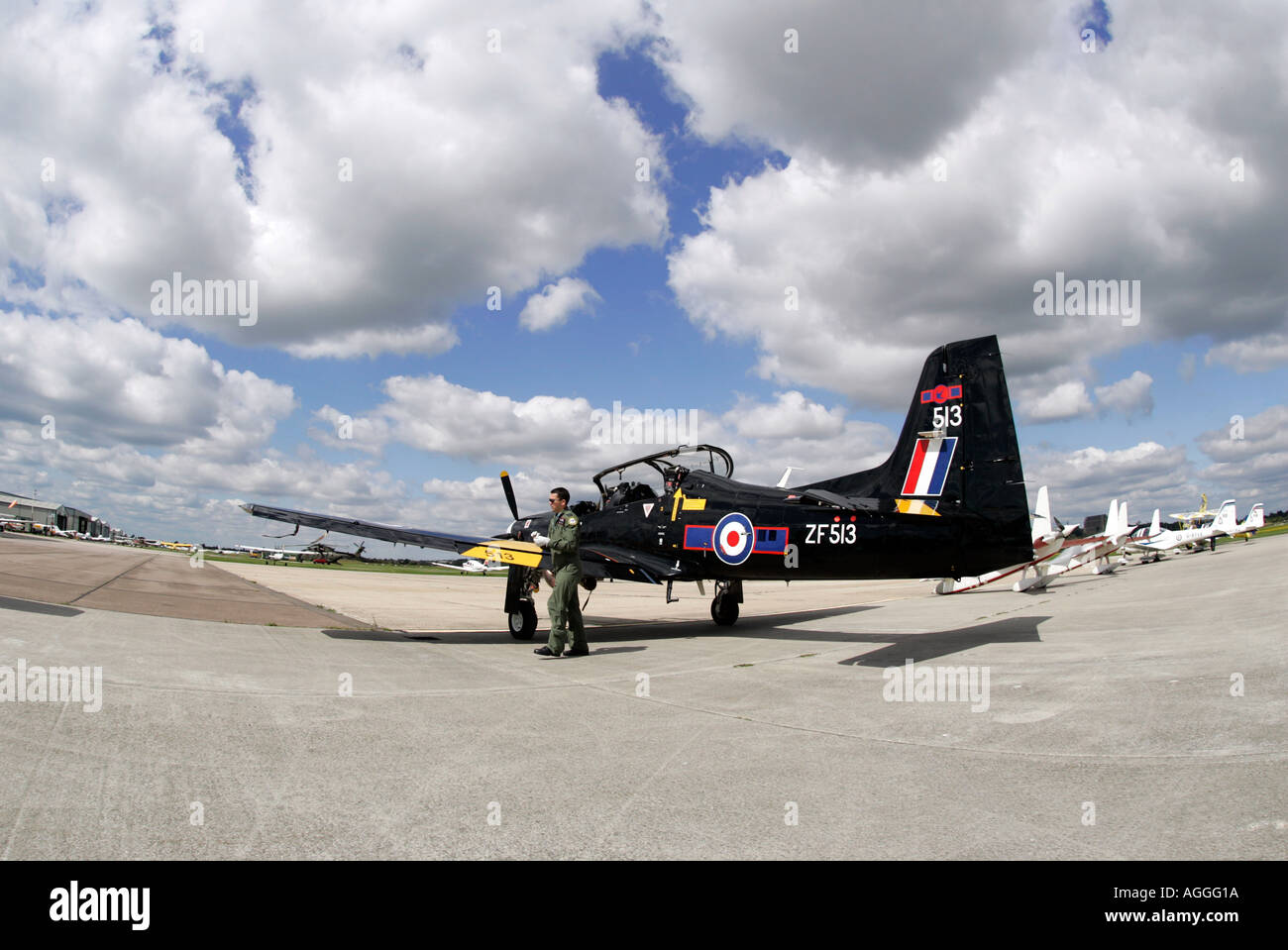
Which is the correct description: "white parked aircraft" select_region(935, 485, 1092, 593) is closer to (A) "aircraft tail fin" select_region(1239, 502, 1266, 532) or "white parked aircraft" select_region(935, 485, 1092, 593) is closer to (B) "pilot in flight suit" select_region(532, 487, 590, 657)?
(B) "pilot in flight suit" select_region(532, 487, 590, 657)

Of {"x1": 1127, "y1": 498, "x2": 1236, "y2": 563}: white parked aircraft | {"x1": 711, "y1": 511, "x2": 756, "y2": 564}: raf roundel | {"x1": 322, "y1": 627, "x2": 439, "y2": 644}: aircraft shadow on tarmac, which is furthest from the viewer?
{"x1": 1127, "y1": 498, "x2": 1236, "y2": 563}: white parked aircraft

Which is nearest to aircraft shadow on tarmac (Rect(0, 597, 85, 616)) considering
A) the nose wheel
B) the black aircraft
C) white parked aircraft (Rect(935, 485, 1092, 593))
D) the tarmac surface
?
the tarmac surface

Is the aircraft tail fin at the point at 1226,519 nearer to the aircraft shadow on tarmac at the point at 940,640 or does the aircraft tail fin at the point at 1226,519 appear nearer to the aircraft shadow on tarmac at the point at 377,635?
the aircraft shadow on tarmac at the point at 940,640

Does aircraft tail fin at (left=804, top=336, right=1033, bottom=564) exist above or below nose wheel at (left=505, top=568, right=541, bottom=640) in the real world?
above

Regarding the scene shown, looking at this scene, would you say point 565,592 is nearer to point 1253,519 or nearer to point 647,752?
point 647,752

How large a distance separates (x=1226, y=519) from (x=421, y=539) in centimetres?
6243

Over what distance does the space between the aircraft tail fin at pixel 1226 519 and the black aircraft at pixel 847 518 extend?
5550 cm

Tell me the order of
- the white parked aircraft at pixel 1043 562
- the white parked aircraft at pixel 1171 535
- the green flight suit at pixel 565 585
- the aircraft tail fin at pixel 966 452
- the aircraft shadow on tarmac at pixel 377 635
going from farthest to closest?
the white parked aircraft at pixel 1171 535 < the white parked aircraft at pixel 1043 562 < the aircraft shadow on tarmac at pixel 377 635 < the green flight suit at pixel 565 585 < the aircraft tail fin at pixel 966 452

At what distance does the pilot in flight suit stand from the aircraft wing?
111cm

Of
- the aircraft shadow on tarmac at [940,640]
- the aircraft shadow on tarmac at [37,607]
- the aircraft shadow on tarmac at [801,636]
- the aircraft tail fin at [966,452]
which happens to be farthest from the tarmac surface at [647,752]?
the aircraft tail fin at [966,452]

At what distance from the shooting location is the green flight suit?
9.05 m

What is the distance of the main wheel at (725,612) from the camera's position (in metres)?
13.3
